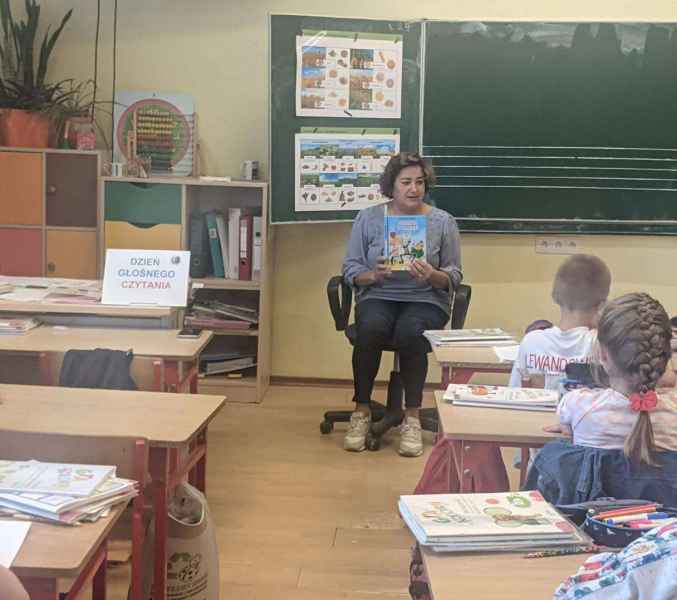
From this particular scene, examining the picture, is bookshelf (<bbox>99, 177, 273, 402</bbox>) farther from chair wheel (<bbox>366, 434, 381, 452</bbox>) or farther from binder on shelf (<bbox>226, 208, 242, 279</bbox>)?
chair wheel (<bbox>366, 434, 381, 452</bbox>)

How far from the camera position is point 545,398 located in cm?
275

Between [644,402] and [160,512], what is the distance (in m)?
1.23

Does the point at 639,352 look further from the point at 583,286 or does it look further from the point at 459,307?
the point at 459,307

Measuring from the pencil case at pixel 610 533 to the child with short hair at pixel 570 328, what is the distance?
126 centimetres

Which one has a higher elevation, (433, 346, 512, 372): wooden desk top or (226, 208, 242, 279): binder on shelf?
(226, 208, 242, 279): binder on shelf

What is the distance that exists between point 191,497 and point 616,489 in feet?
3.98

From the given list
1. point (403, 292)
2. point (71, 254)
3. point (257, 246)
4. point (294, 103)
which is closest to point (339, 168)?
point (294, 103)

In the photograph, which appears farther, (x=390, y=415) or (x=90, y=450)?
(x=390, y=415)

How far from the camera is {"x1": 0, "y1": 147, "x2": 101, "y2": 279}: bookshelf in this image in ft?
17.4

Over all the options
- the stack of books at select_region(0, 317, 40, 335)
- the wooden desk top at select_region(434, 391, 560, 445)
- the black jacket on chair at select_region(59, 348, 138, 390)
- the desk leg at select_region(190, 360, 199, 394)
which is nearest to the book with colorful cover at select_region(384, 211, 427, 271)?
the desk leg at select_region(190, 360, 199, 394)

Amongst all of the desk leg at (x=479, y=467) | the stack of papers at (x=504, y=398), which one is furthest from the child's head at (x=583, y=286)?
the desk leg at (x=479, y=467)

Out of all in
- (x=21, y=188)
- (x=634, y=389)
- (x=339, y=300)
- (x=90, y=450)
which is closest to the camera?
(x=90, y=450)

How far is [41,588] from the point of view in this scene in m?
1.63

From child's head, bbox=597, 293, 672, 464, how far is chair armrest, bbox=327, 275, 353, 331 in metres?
2.64
